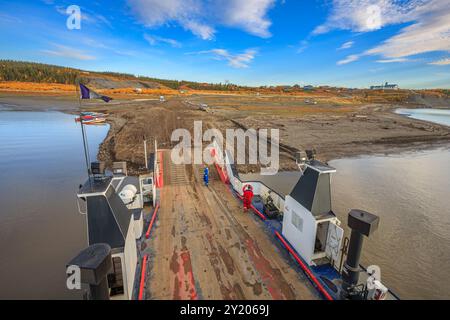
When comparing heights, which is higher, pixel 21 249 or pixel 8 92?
pixel 8 92

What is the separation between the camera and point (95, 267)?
3.71 m

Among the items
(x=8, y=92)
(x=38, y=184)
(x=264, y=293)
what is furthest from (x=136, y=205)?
(x=8, y=92)

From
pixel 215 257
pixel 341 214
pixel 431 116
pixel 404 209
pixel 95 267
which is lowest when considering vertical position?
pixel 341 214

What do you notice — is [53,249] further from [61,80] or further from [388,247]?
[61,80]

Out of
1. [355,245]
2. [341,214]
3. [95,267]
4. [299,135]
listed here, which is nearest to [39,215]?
[95,267]

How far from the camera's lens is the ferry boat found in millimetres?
5117

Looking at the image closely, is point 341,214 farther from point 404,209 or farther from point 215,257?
point 215,257

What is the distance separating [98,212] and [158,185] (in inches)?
286

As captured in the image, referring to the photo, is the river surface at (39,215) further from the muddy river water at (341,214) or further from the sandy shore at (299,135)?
the sandy shore at (299,135)

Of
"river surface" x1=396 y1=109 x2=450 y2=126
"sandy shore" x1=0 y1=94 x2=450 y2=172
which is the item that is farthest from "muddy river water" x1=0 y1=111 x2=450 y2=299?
"river surface" x1=396 y1=109 x2=450 y2=126

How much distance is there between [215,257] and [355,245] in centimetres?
441

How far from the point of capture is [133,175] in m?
20.4

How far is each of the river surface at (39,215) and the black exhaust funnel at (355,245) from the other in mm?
10602

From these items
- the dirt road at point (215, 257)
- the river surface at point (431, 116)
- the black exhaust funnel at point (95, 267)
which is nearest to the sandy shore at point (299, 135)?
the dirt road at point (215, 257)
